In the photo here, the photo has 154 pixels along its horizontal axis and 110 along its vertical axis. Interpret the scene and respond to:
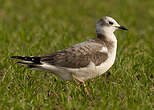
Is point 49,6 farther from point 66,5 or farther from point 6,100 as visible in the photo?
point 6,100

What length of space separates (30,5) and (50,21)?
8.90 feet

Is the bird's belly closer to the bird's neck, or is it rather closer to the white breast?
the white breast

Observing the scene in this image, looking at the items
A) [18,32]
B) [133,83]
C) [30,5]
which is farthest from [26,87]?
[30,5]

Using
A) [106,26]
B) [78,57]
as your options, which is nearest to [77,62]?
[78,57]

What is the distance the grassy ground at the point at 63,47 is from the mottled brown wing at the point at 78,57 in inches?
15.5

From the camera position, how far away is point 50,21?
12.0 metres

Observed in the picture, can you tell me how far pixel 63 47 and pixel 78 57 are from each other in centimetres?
219

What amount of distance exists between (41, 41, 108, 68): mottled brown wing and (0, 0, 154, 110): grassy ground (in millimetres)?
393

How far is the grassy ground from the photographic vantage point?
5531 mm

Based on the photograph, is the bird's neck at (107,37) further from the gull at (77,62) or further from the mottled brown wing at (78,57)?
the mottled brown wing at (78,57)

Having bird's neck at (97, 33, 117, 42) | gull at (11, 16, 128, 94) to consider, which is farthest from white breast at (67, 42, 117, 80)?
bird's neck at (97, 33, 117, 42)

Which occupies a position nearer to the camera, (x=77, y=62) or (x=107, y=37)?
(x=77, y=62)

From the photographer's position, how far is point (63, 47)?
8.33 m

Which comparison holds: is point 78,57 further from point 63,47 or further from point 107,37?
point 63,47
